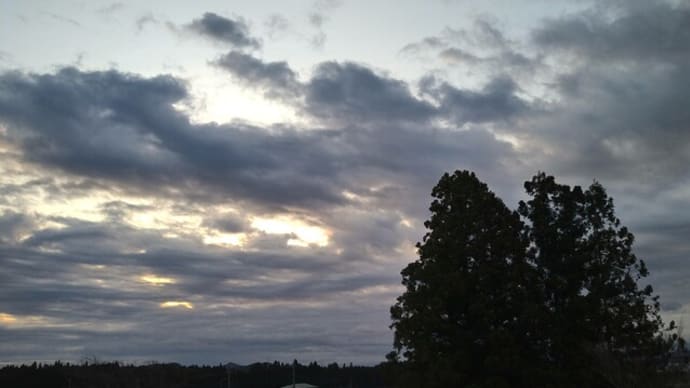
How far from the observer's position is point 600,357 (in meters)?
31.4

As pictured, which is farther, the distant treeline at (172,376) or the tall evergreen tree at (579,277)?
the distant treeline at (172,376)

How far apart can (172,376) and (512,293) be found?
106 metres

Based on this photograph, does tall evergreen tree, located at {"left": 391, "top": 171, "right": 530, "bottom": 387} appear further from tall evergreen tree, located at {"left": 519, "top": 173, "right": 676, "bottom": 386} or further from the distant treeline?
the distant treeline

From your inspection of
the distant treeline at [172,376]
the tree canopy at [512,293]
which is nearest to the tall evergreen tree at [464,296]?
the tree canopy at [512,293]

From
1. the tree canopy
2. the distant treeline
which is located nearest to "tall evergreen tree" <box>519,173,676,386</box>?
the tree canopy

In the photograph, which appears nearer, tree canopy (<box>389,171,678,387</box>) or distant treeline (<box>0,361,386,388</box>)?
tree canopy (<box>389,171,678,387</box>)

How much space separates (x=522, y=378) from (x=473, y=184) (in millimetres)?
A: 11447

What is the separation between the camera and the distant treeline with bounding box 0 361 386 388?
12638 cm

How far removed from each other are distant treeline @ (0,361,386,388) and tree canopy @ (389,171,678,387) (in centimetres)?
7875

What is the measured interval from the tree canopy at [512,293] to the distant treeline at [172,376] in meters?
78.8

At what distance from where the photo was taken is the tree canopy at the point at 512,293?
40.7 metres

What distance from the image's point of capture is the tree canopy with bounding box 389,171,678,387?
4072 cm

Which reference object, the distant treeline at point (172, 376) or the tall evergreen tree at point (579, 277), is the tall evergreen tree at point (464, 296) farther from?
the distant treeline at point (172, 376)

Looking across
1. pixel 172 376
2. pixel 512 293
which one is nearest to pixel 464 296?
pixel 512 293
